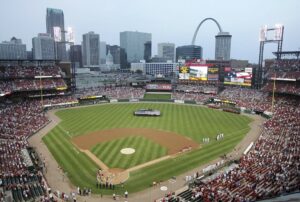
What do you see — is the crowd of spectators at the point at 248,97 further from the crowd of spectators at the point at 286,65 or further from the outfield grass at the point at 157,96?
the outfield grass at the point at 157,96

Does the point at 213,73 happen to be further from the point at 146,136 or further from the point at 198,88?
the point at 146,136

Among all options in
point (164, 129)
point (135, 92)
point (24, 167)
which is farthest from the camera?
point (135, 92)

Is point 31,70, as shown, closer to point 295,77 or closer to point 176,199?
point 176,199

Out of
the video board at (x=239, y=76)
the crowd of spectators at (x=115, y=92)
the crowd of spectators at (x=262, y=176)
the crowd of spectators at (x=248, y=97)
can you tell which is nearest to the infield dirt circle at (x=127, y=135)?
the crowd of spectators at (x=262, y=176)

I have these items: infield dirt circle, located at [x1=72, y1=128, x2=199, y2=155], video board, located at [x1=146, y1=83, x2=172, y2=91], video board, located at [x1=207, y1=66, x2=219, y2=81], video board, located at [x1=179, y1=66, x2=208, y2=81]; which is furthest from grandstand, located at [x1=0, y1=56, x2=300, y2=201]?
infield dirt circle, located at [x1=72, y1=128, x2=199, y2=155]

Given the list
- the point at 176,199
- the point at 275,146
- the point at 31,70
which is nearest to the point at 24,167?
the point at 176,199

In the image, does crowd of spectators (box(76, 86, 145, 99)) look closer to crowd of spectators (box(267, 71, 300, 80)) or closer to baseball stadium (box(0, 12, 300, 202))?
baseball stadium (box(0, 12, 300, 202))
